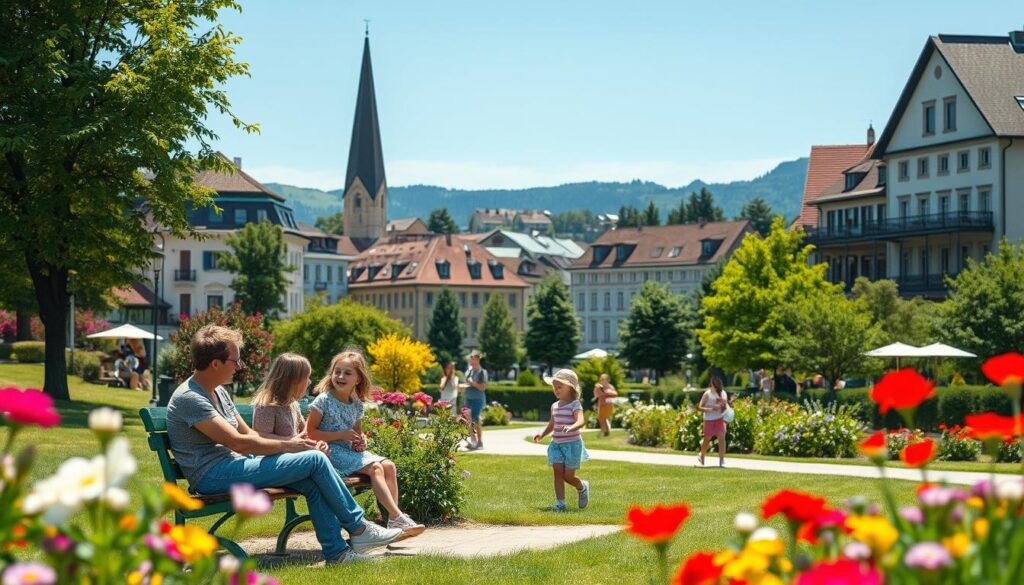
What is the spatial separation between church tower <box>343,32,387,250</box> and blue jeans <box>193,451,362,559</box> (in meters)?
145

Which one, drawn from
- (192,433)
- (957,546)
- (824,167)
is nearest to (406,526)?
(192,433)

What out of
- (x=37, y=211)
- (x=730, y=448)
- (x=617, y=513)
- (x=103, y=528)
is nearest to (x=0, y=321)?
(x=37, y=211)

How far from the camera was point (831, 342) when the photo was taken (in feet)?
127

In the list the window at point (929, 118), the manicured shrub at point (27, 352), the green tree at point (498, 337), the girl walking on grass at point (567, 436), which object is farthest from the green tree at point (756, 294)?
the green tree at point (498, 337)

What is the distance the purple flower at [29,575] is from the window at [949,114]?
66895 mm

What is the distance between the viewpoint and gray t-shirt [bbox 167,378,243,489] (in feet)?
27.1

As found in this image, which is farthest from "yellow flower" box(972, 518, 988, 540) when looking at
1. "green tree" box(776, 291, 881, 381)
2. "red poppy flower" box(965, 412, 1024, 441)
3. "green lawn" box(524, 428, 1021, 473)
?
"green tree" box(776, 291, 881, 381)

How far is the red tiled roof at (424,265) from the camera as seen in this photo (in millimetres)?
125625

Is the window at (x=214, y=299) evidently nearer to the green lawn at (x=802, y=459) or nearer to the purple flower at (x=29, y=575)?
the green lawn at (x=802, y=459)

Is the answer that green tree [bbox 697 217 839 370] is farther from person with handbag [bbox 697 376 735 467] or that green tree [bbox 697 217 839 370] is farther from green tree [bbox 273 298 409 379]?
person with handbag [bbox 697 376 735 467]

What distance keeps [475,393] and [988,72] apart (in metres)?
46.5

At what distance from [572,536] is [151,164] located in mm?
18076

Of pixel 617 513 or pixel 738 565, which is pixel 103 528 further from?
pixel 617 513

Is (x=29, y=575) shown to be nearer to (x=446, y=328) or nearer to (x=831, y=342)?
(x=831, y=342)
